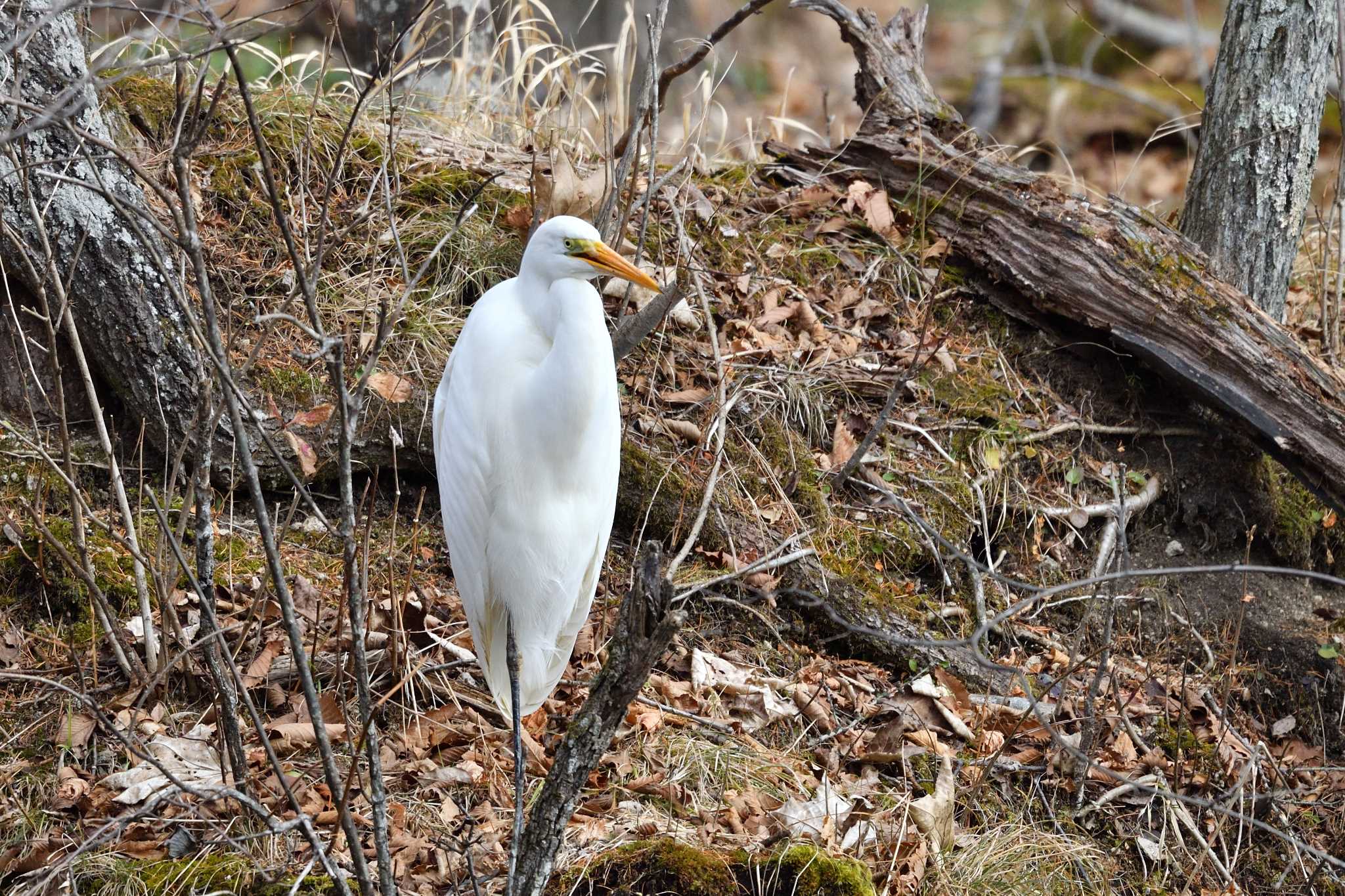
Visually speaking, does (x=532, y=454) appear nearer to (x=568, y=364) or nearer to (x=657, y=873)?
(x=568, y=364)

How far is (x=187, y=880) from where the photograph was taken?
2.14 meters

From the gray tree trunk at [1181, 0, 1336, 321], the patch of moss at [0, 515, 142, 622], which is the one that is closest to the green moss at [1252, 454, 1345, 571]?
the gray tree trunk at [1181, 0, 1336, 321]

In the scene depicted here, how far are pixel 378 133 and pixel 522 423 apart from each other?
1.72m

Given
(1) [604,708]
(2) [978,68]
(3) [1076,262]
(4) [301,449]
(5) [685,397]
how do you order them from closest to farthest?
(1) [604,708], (4) [301,449], (5) [685,397], (3) [1076,262], (2) [978,68]

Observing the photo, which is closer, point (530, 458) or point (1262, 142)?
point (530, 458)

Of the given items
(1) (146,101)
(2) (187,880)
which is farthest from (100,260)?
(2) (187,880)

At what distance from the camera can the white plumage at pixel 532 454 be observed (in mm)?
2264

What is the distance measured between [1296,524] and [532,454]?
7.87 feet

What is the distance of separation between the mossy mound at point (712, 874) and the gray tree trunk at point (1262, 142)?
2240mm

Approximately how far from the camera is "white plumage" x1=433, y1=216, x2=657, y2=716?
226cm

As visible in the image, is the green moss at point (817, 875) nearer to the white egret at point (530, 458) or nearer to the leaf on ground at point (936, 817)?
the leaf on ground at point (936, 817)

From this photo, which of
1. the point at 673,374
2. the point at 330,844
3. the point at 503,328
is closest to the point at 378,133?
the point at 673,374

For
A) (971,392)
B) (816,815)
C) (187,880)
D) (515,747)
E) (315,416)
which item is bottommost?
(816,815)

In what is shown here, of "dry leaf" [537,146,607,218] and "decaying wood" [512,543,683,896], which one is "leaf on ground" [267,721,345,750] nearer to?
"decaying wood" [512,543,683,896]
